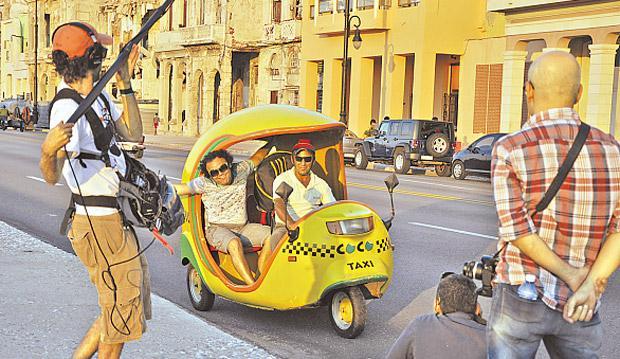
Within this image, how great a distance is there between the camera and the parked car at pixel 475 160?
24562mm

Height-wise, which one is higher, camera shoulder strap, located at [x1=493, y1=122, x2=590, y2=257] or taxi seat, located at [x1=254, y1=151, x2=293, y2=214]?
camera shoulder strap, located at [x1=493, y1=122, x2=590, y2=257]

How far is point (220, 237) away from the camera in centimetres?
732

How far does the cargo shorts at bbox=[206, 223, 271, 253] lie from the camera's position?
24.0 feet

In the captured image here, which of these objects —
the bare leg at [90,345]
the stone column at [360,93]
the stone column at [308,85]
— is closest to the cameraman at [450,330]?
the bare leg at [90,345]

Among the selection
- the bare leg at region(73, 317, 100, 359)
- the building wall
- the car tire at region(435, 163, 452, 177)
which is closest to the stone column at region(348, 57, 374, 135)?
the building wall

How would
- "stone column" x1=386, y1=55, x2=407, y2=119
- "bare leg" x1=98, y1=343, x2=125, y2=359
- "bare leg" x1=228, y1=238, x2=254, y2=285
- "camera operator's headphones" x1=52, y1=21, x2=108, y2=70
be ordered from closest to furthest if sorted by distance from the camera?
"camera operator's headphones" x1=52, y1=21, x2=108, y2=70 < "bare leg" x1=98, y1=343, x2=125, y2=359 < "bare leg" x1=228, y1=238, x2=254, y2=285 < "stone column" x1=386, y1=55, x2=407, y2=119

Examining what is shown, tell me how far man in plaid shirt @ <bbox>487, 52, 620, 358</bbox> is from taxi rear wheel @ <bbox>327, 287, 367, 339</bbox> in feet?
11.0

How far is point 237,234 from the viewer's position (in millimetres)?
7500

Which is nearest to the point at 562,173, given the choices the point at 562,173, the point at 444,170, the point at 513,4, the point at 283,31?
the point at 562,173

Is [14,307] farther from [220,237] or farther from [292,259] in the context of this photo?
[292,259]

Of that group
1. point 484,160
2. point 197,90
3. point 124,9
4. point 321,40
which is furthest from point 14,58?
point 484,160

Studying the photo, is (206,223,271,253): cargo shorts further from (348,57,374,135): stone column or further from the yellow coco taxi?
(348,57,374,135): stone column

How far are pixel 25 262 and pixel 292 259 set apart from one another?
3.35 meters

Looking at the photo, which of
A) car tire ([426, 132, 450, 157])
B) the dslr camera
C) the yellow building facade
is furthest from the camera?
the yellow building facade
